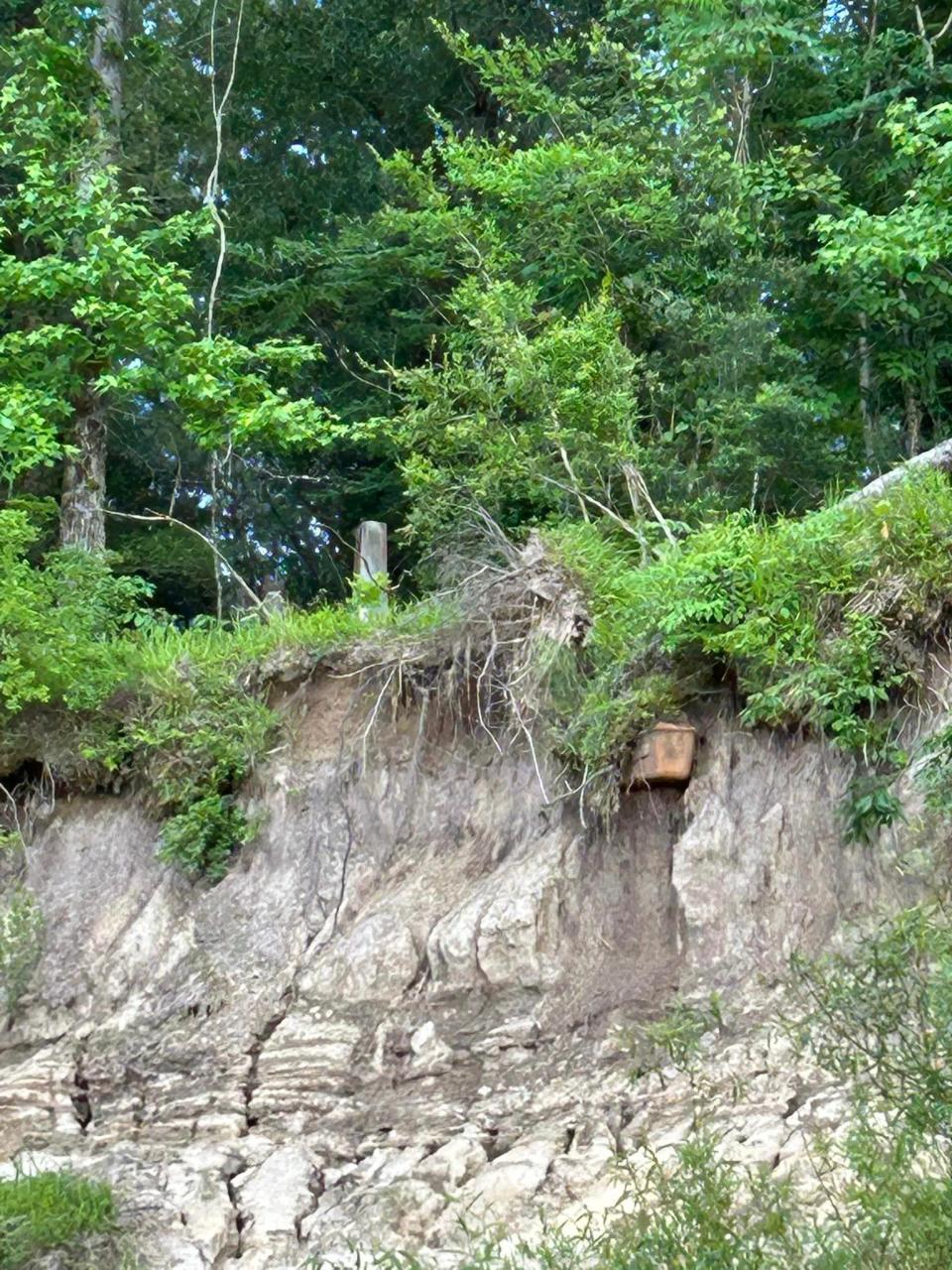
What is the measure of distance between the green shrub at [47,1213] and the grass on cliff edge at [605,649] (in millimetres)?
2414

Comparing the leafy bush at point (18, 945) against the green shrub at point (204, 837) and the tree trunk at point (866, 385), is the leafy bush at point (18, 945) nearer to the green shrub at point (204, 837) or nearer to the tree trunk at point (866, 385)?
the green shrub at point (204, 837)

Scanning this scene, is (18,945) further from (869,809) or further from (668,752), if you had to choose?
(869,809)

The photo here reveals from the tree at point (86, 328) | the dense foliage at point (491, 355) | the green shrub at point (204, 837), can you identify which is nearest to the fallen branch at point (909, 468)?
the dense foliage at point (491, 355)

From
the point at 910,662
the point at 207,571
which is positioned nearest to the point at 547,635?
the point at 910,662

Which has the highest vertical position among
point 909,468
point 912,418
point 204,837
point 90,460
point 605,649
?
point 912,418

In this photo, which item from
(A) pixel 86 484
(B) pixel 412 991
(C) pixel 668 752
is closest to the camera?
(C) pixel 668 752

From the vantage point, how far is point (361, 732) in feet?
31.8

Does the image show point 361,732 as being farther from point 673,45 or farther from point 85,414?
point 673,45

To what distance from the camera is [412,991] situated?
8.45 m

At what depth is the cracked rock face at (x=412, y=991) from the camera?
23.9ft

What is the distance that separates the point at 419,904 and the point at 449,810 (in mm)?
710

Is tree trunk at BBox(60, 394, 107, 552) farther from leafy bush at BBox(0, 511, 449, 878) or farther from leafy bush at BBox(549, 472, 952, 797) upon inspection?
leafy bush at BBox(549, 472, 952, 797)

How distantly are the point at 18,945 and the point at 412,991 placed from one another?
269cm

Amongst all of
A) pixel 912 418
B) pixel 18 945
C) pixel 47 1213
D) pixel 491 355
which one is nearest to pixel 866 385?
pixel 912 418
